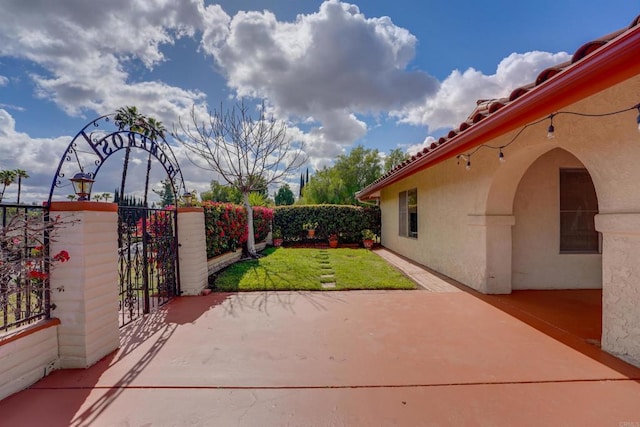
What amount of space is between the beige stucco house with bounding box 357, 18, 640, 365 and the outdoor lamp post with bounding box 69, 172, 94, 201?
4.73 m

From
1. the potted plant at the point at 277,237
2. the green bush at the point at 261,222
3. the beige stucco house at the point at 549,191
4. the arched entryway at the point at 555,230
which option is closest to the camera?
the beige stucco house at the point at 549,191

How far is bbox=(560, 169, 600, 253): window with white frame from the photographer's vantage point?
5.16 meters

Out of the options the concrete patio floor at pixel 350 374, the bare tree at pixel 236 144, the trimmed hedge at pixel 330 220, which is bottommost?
the concrete patio floor at pixel 350 374

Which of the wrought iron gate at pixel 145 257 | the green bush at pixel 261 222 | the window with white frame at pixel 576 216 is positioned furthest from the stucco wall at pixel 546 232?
the green bush at pixel 261 222

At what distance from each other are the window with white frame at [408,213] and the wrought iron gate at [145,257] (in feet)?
22.8

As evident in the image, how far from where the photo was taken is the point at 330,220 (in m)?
13.5

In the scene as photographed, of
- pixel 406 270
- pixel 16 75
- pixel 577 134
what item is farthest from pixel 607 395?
pixel 16 75

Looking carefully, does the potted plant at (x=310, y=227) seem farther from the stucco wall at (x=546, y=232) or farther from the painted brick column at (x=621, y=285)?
the painted brick column at (x=621, y=285)

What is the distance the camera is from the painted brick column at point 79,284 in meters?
2.61

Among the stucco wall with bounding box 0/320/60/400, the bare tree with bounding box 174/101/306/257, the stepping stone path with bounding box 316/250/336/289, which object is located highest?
the bare tree with bounding box 174/101/306/257

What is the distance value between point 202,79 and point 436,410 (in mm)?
10329

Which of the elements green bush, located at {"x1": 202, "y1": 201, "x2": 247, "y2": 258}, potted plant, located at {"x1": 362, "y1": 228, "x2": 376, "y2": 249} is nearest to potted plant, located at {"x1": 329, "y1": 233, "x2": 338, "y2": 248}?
potted plant, located at {"x1": 362, "y1": 228, "x2": 376, "y2": 249}

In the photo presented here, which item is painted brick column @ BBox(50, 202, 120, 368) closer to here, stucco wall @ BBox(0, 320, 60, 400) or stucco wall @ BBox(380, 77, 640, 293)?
stucco wall @ BBox(0, 320, 60, 400)

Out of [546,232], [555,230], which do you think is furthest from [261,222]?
[555,230]
